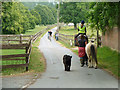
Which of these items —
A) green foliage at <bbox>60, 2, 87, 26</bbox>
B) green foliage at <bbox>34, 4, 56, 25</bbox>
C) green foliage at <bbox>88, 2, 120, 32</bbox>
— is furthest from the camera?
green foliage at <bbox>34, 4, 56, 25</bbox>

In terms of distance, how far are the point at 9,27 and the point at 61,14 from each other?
23599 millimetres

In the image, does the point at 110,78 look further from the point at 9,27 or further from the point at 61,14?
the point at 61,14

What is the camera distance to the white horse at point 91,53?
13.1 meters

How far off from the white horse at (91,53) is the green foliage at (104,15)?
321 cm

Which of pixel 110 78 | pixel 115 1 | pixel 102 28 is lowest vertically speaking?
pixel 110 78

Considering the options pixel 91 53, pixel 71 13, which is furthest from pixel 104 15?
pixel 71 13

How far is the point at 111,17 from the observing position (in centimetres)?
1639

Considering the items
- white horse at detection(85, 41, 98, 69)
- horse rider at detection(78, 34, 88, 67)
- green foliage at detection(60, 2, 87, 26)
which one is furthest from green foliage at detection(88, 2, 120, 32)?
green foliage at detection(60, 2, 87, 26)

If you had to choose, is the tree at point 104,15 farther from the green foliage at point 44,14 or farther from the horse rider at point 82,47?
the green foliage at point 44,14

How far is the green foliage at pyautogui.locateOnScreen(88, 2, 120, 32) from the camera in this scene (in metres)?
15.9

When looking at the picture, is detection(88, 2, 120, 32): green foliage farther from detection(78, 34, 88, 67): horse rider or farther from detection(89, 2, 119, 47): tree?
detection(78, 34, 88, 67): horse rider

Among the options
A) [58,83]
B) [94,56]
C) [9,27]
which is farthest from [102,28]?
[9,27]

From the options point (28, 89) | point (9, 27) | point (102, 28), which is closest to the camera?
point (28, 89)

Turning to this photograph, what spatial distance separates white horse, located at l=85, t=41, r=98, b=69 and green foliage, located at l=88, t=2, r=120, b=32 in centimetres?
321
